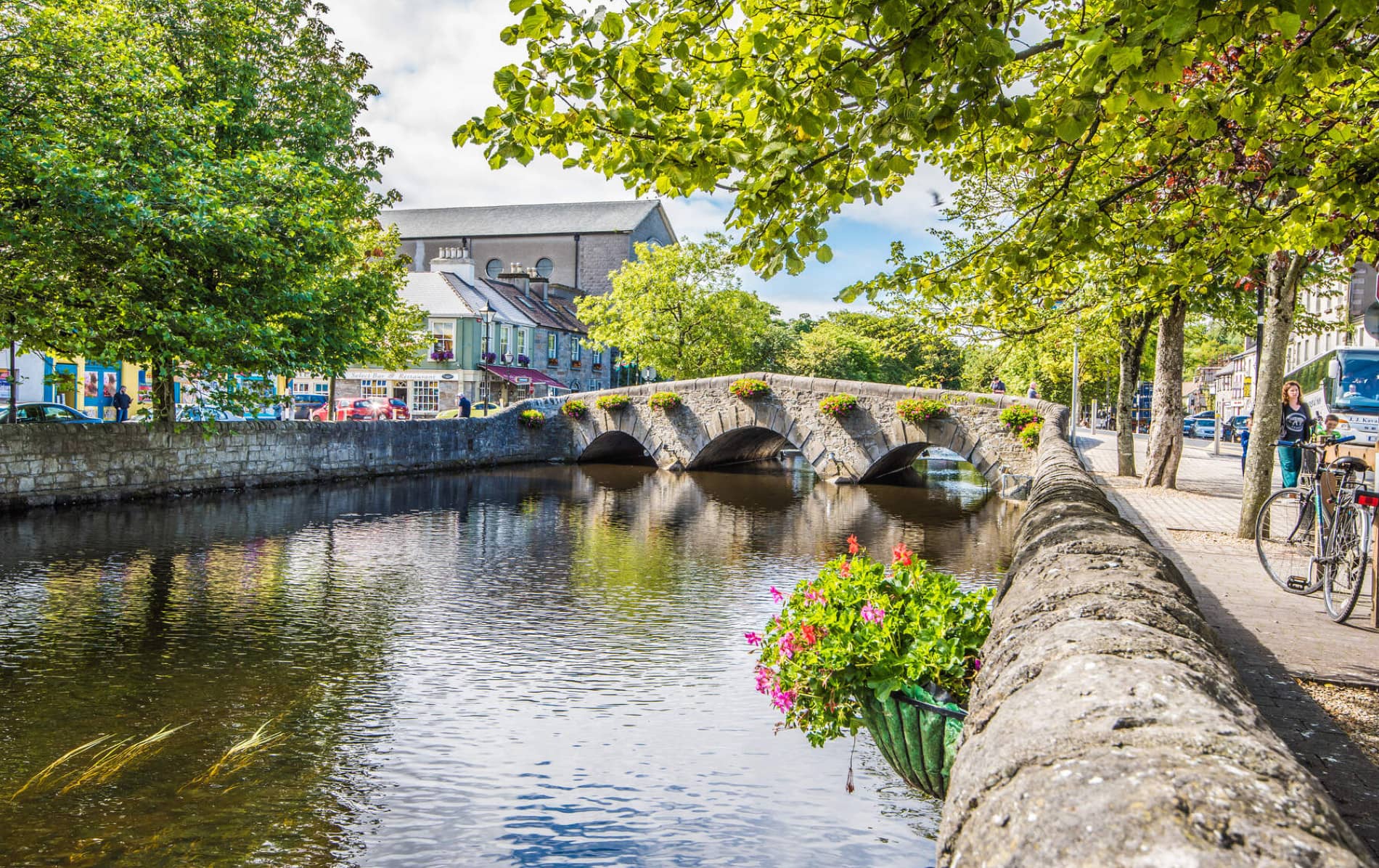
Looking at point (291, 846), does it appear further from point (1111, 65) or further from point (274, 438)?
point (274, 438)

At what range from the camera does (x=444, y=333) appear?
4362 centimetres

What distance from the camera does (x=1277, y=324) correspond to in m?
9.77

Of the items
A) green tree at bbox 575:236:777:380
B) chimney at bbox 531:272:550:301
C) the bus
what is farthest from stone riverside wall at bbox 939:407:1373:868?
chimney at bbox 531:272:550:301

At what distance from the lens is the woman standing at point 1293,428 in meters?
12.4

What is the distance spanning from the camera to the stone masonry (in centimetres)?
1520

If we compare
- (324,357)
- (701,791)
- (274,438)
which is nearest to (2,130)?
(324,357)

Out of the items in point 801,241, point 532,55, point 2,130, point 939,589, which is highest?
point 2,130

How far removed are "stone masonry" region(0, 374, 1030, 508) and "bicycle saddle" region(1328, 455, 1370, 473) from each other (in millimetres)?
15535

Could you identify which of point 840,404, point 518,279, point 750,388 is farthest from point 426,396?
point 840,404

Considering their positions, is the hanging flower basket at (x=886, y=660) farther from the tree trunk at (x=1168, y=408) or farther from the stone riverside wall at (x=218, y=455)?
the stone riverside wall at (x=218, y=455)

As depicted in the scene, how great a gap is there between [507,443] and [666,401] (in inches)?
190

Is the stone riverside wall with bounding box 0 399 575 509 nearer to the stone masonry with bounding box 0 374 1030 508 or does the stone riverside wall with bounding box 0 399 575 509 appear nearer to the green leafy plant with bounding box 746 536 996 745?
the stone masonry with bounding box 0 374 1030 508

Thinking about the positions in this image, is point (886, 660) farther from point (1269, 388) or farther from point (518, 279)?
point (518, 279)

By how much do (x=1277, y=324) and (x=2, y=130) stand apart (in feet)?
46.6
